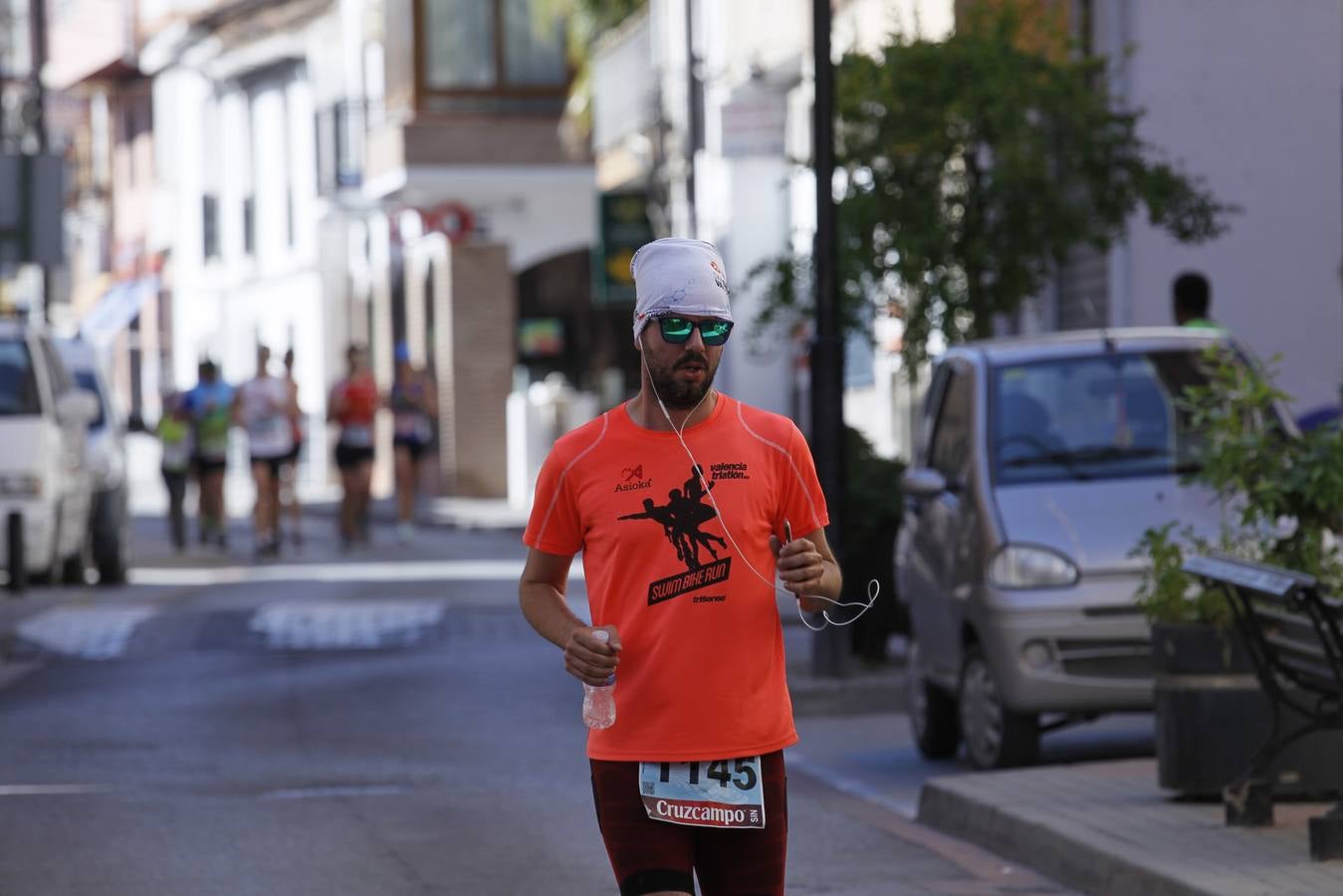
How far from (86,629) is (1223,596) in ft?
35.2

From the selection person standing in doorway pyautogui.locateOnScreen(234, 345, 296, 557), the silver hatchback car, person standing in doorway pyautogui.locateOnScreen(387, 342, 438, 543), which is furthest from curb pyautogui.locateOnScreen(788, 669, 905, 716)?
person standing in doorway pyautogui.locateOnScreen(387, 342, 438, 543)

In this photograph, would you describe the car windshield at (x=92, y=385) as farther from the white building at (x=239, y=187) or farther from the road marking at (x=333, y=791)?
the white building at (x=239, y=187)

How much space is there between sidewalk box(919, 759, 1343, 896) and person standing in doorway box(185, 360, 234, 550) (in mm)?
17050

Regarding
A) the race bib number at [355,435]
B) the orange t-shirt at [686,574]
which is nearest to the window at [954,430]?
the orange t-shirt at [686,574]

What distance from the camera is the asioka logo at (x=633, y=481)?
214 inches

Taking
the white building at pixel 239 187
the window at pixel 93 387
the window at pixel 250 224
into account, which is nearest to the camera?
the window at pixel 93 387

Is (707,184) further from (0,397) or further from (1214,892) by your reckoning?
(1214,892)

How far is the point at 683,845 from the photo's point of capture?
17.7ft

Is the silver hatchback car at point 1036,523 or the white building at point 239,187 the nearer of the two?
the silver hatchback car at point 1036,523

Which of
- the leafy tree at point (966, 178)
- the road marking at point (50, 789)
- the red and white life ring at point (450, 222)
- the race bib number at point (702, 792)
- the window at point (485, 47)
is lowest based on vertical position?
the road marking at point (50, 789)

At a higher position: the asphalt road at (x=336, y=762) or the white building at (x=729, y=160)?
the white building at (x=729, y=160)

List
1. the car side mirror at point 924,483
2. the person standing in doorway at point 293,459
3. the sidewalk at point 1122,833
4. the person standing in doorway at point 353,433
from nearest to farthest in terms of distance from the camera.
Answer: the sidewalk at point 1122,833 → the car side mirror at point 924,483 → the person standing in doorway at point 293,459 → the person standing in doorway at point 353,433

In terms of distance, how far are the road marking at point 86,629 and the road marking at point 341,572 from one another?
10.2 feet

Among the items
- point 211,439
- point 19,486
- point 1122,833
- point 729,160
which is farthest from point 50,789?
point 729,160
